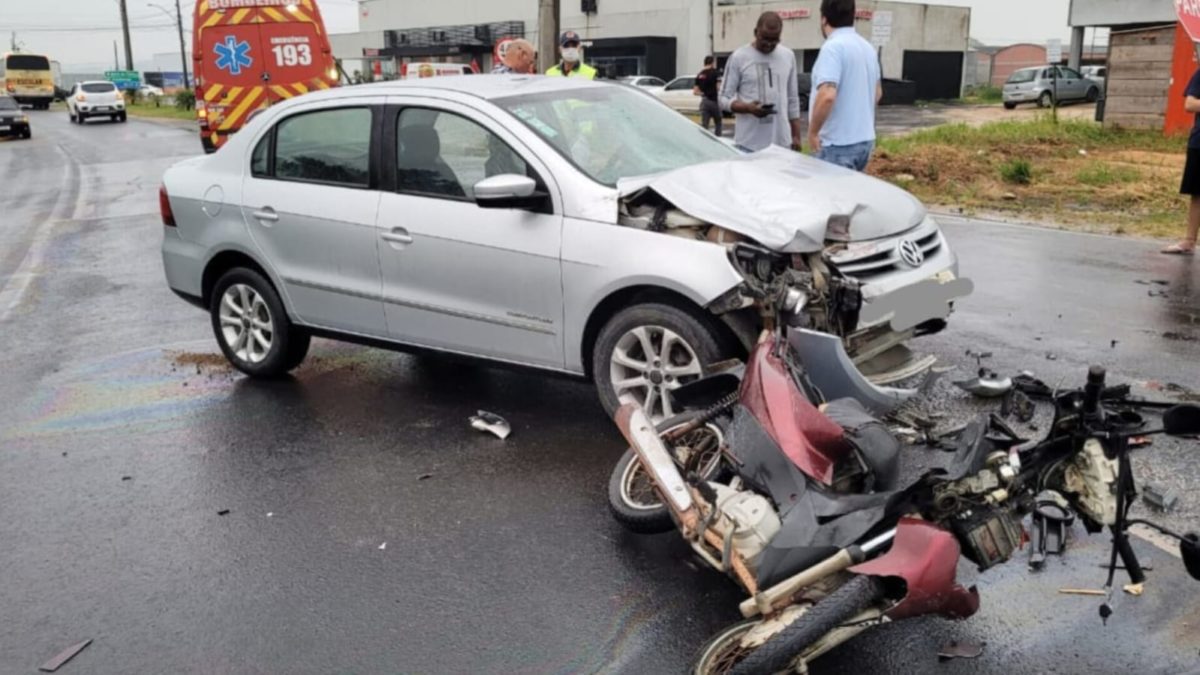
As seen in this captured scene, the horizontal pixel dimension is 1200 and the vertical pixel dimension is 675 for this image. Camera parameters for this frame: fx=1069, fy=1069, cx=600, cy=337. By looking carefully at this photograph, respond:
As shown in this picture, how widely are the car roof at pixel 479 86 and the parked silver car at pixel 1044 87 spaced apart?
36170mm

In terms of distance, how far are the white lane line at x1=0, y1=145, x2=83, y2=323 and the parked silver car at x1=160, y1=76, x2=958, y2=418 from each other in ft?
10.5

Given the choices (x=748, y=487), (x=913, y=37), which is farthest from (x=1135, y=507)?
(x=913, y=37)

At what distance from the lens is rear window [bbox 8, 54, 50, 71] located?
54.5 metres

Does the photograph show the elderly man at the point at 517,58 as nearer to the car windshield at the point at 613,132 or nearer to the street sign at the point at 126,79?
the car windshield at the point at 613,132

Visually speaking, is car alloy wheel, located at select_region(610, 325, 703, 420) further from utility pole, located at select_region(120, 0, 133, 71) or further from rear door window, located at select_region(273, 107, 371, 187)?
utility pole, located at select_region(120, 0, 133, 71)

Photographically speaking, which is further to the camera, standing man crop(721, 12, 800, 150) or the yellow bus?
the yellow bus

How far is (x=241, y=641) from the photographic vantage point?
3627 millimetres

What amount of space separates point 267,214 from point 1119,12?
3498 centimetres

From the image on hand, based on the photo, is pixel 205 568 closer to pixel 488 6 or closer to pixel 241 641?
pixel 241 641

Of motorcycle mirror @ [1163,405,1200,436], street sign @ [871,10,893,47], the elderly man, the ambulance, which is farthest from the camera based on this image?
the ambulance

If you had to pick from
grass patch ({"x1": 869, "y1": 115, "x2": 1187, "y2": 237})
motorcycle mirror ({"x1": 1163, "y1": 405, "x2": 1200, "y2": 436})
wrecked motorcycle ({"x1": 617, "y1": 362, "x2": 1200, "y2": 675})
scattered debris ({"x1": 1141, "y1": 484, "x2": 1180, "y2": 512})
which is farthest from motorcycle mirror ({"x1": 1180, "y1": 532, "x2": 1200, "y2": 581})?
grass patch ({"x1": 869, "y1": 115, "x2": 1187, "y2": 237})

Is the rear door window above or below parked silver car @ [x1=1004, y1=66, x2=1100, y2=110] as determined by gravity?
above

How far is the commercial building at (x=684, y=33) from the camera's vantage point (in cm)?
5047

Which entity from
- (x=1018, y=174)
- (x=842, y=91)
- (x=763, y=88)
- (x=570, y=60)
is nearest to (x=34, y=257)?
(x=570, y=60)
